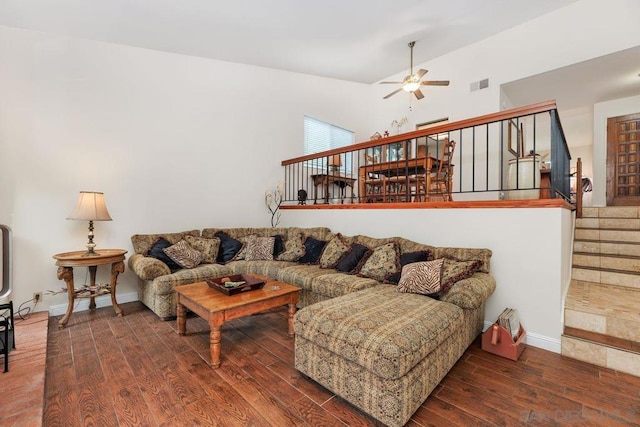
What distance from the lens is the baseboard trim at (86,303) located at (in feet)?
10.6

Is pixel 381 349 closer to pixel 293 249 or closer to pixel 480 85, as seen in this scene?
pixel 293 249

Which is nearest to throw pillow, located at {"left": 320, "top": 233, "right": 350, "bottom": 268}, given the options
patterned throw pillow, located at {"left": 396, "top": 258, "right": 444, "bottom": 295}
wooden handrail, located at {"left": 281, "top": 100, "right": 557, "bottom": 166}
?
patterned throw pillow, located at {"left": 396, "top": 258, "right": 444, "bottom": 295}

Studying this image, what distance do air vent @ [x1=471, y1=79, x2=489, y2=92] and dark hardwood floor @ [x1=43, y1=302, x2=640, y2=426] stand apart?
430cm

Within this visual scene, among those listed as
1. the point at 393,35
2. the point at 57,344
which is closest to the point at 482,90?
the point at 393,35

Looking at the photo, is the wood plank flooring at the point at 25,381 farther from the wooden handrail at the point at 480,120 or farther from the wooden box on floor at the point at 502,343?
the wooden handrail at the point at 480,120

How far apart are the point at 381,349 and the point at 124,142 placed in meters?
3.91

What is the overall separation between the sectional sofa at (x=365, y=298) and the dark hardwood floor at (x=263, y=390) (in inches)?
5.2

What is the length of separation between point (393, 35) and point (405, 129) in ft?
6.71

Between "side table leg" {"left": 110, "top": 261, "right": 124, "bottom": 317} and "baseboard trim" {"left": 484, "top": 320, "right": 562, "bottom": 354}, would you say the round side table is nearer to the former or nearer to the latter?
"side table leg" {"left": 110, "top": 261, "right": 124, "bottom": 317}

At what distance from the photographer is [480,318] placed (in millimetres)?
2666

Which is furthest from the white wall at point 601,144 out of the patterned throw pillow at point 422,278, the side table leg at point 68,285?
the side table leg at point 68,285

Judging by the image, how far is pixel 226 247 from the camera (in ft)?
13.6

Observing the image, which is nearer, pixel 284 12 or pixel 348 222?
Answer: pixel 284 12

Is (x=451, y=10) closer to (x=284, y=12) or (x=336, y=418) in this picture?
(x=284, y=12)
